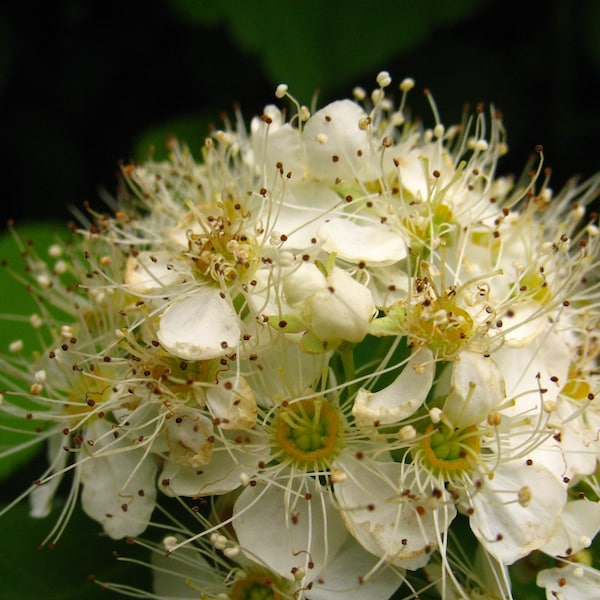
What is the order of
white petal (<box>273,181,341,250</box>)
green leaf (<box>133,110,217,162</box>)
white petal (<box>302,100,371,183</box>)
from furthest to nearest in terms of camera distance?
green leaf (<box>133,110,217,162</box>) < white petal (<box>302,100,371,183</box>) < white petal (<box>273,181,341,250</box>)

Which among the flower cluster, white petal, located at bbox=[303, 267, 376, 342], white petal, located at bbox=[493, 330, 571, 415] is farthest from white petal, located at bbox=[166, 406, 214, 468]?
white petal, located at bbox=[493, 330, 571, 415]

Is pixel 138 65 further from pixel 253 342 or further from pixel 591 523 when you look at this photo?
pixel 591 523

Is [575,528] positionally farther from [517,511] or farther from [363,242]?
[363,242]

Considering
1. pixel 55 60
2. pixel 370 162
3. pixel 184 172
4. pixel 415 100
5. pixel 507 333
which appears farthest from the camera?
pixel 55 60

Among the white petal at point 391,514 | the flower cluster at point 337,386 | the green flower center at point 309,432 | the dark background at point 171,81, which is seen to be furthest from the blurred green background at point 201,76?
the white petal at point 391,514

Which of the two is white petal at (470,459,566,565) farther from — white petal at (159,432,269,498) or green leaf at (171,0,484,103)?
green leaf at (171,0,484,103)

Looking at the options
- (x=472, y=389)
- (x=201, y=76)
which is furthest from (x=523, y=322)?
(x=201, y=76)

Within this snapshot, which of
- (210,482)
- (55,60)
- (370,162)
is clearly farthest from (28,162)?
(210,482)
